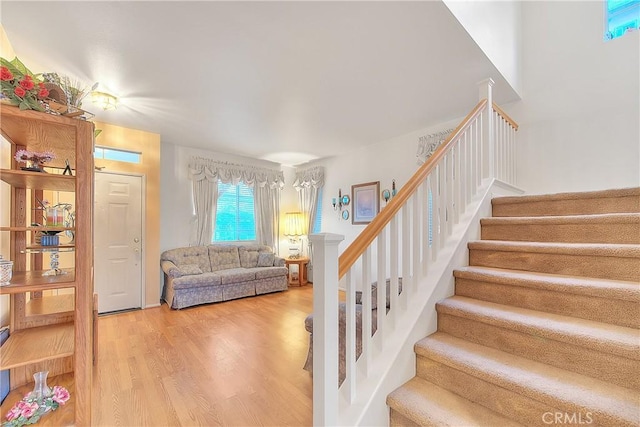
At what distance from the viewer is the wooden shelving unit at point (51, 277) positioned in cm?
144

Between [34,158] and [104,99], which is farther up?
[104,99]

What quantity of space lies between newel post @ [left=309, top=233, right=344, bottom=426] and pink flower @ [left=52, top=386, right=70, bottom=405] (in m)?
1.64

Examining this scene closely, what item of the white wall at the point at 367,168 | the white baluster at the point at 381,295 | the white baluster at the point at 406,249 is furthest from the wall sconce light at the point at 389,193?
the white baluster at the point at 381,295

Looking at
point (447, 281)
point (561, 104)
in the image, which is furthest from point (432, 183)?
point (561, 104)

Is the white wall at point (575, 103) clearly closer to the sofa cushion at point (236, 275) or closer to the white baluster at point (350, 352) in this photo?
the white baluster at point (350, 352)

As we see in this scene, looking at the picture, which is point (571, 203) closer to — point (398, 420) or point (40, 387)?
point (398, 420)

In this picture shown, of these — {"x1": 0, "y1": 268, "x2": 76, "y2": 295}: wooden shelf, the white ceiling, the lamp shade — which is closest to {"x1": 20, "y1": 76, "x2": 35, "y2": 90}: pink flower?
the white ceiling

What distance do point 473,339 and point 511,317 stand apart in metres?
0.24

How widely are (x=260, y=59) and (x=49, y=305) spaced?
2.52m

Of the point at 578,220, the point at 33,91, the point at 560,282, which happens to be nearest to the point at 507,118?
the point at 578,220

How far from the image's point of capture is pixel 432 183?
1.82 metres

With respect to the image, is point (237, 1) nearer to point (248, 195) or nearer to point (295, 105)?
point (295, 105)

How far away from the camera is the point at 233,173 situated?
5.27 metres

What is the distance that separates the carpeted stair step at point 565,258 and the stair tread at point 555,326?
0.35 m
